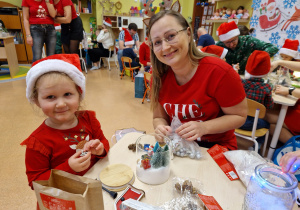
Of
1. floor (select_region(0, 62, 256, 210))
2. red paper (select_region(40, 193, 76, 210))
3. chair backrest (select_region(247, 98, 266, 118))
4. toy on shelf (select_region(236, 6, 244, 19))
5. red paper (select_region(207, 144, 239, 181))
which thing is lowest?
floor (select_region(0, 62, 256, 210))

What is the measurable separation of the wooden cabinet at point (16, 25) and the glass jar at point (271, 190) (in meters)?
7.56

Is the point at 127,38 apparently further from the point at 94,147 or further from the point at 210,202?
the point at 210,202

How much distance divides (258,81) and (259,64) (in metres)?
0.18

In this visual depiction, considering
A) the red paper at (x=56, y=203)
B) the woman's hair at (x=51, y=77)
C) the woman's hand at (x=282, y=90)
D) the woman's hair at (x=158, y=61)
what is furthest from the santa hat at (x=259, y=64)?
the red paper at (x=56, y=203)

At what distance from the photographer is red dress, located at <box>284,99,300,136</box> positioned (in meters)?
1.88

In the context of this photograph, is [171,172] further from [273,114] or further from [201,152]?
[273,114]

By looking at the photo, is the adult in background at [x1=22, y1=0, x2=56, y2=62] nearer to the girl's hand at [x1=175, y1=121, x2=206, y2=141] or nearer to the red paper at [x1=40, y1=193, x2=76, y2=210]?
the girl's hand at [x1=175, y1=121, x2=206, y2=141]

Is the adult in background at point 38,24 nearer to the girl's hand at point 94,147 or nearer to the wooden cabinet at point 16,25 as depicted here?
the girl's hand at point 94,147

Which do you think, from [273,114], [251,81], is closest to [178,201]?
[251,81]

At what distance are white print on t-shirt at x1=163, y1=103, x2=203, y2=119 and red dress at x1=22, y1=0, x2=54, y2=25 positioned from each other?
247cm

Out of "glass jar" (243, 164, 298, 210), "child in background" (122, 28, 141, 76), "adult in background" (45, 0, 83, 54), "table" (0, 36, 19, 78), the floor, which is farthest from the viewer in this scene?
"child in background" (122, 28, 141, 76)

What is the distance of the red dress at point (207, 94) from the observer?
1.00 meters

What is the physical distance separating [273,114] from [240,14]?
8.91ft

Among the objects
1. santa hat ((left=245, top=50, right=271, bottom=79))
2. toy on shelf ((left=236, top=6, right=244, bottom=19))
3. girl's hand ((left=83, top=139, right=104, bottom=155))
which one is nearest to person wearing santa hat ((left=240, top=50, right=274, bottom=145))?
santa hat ((left=245, top=50, right=271, bottom=79))
